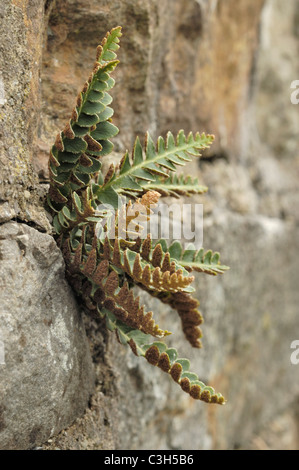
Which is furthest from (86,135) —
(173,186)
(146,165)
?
(173,186)

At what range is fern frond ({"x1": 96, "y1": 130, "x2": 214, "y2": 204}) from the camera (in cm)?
113

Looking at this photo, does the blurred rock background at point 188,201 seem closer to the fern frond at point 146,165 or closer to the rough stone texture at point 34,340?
the rough stone texture at point 34,340

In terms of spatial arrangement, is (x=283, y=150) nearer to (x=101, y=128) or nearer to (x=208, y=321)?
(x=208, y=321)

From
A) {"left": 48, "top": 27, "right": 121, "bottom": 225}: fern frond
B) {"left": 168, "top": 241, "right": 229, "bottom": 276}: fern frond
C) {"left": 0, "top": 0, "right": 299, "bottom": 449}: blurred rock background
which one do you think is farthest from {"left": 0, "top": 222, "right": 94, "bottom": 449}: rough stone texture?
{"left": 168, "top": 241, "right": 229, "bottom": 276}: fern frond

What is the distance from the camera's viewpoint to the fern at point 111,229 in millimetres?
1006

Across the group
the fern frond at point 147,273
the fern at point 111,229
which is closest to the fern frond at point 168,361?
the fern at point 111,229

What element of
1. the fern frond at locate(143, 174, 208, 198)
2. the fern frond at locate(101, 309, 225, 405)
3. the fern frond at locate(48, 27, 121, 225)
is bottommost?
the fern frond at locate(101, 309, 225, 405)

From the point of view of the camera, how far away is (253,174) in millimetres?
2543

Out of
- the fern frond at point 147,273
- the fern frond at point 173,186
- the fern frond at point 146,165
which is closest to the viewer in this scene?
the fern frond at point 147,273

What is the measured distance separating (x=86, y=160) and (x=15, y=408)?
484 millimetres

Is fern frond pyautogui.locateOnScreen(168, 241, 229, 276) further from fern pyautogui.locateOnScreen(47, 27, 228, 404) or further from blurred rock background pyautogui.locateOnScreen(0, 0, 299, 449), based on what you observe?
blurred rock background pyautogui.locateOnScreen(0, 0, 299, 449)

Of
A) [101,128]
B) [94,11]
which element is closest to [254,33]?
[94,11]

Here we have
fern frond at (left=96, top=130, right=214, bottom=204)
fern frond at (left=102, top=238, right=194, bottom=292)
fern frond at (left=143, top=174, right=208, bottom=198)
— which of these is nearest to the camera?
fern frond at (left=102, top=238, right=194, bottom=292)

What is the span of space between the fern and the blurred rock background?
0.18 ft
